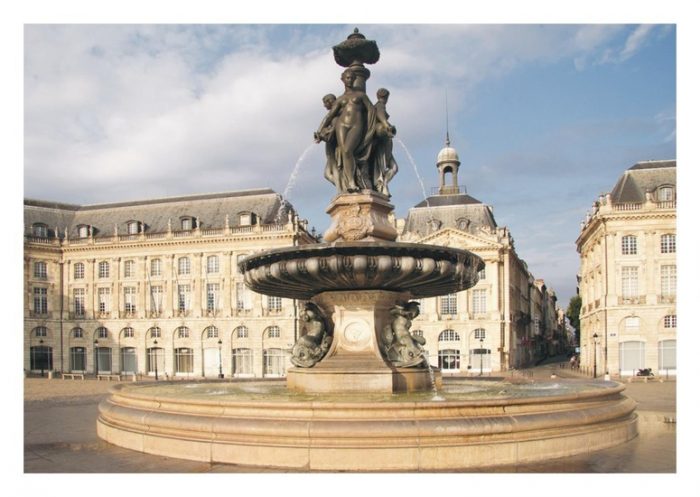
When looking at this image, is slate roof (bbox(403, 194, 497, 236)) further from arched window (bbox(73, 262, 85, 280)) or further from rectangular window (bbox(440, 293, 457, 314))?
arched window (bbox(73, 262, 85, 280))

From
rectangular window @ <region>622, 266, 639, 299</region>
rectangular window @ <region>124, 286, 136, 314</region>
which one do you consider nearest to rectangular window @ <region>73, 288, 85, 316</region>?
rectangular window @ <region>124, 286, 136, 314</region>

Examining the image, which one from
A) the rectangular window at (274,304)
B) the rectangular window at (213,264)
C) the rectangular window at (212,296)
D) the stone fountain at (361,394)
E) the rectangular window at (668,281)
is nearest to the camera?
the stone fountain at (361,394)

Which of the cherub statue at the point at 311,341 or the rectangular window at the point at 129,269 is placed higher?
the rectangular window at the point at 129,269

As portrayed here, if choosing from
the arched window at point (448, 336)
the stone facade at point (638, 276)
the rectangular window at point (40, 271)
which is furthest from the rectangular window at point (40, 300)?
the stone facade at point (638, 276)

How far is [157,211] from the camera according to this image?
2608 inches

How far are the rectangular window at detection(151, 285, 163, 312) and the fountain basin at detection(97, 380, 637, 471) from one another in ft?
185

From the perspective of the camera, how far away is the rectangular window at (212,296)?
61312mm

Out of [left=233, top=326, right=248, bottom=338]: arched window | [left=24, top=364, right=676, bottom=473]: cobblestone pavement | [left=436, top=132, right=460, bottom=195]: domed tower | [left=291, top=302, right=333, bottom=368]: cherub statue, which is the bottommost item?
[left=233, top=326, right=248, bottom=338]: arched window

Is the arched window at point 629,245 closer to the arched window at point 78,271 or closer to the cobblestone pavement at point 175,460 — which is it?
the cobblestone pavement at point 175,460

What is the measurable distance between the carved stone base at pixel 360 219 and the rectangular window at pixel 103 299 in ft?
188

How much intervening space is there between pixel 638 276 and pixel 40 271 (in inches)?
2146

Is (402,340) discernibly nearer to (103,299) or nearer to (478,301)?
(478,301)

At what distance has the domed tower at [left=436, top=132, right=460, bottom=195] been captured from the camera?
7319 centimetres

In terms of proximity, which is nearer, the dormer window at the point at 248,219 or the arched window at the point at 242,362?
the arched window at the point at 242,362
